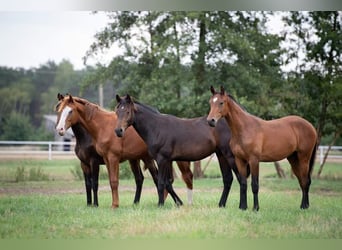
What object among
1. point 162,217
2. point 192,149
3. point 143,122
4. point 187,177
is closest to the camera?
point 162,217

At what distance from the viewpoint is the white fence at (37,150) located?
8.22m

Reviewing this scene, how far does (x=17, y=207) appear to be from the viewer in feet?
21.6

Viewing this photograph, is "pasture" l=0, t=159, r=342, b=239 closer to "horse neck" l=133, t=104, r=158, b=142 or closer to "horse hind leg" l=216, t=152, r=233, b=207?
"horse hind leg" l=216, t=152, r=233, b=207

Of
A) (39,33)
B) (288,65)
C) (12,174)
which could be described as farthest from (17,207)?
(288,65)

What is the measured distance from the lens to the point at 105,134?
672 cm

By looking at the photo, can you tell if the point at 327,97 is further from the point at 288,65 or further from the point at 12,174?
the point at 12,174

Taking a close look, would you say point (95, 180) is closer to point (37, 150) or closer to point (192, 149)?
point (192, 149)

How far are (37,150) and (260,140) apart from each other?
12.7 ft

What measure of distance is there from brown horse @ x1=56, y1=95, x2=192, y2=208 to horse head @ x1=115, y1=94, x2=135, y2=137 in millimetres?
428

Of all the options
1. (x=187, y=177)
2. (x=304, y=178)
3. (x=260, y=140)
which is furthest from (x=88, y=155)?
(x=304, y=178)

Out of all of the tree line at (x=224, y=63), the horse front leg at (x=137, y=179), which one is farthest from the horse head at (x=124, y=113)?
the tree line at (x=224, y=63)

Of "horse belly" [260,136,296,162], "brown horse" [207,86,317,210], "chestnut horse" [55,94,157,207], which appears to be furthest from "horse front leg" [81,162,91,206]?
"horse belly" [260,136,296,162]

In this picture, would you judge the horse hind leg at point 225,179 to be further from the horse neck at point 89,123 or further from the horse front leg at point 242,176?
the horse neck at point 89,123

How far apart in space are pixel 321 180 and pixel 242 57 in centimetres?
229
